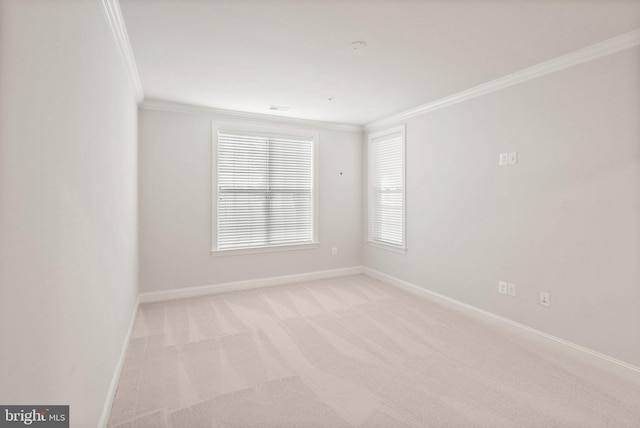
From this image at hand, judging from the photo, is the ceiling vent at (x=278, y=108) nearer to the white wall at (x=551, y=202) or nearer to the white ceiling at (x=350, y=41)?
the white ceiling at (x=350, y=41)

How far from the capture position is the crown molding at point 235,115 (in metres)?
3.86

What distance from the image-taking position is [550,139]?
2750 millimetres

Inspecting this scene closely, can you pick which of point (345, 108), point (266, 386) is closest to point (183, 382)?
point (266, 386)

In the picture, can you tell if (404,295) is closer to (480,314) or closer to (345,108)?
(480,314)

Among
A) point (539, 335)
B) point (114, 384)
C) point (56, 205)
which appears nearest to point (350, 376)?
point (114, 384)

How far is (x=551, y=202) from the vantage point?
276cm

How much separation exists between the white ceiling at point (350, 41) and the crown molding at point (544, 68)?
8 cm

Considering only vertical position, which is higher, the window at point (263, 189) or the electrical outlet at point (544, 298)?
the window at point (263, 189)

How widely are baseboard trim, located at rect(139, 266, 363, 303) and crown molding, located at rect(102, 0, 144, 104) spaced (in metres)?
2.44

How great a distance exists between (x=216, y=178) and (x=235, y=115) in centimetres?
91

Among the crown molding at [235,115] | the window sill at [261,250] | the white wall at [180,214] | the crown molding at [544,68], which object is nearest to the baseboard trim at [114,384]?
the white wall at [180,214]

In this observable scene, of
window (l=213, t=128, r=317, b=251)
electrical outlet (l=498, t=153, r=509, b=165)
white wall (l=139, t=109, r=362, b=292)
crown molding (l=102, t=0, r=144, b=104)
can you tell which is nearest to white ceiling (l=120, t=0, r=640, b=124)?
crown molding (l=102, t=0, r=144, b=104)

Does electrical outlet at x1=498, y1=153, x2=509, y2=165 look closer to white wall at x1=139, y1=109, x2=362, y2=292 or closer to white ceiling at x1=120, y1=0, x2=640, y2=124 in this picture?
white ceiling at x1=120, y1=0, x2=640, y2=124

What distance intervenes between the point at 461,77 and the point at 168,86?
3.01m
